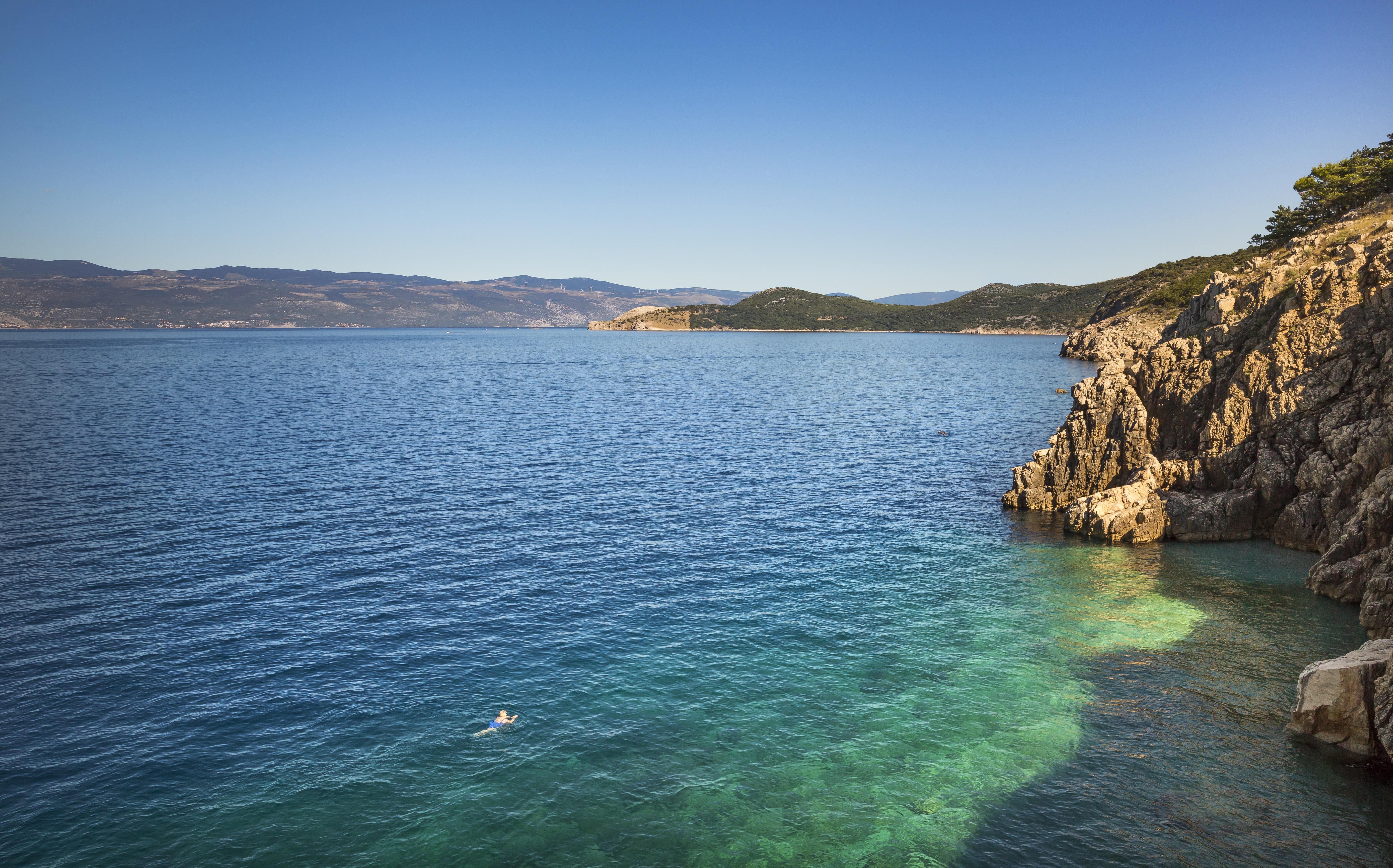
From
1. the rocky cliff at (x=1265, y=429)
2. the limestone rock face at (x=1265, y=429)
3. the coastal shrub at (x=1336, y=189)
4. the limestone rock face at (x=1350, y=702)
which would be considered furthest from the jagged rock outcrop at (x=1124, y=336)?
the limestone rock face at (x=1350, y=702)

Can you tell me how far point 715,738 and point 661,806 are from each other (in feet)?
13.5

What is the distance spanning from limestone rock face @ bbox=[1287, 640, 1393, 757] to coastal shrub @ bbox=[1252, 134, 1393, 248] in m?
85.0

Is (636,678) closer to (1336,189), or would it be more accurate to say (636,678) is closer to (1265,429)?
(1265,429)

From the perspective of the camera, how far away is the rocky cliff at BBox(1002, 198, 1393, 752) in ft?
124

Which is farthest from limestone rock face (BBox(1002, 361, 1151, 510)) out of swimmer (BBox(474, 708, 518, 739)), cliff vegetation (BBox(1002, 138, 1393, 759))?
swimmer (BBox(474, 708, 518, 739))

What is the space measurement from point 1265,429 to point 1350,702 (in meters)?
27.2

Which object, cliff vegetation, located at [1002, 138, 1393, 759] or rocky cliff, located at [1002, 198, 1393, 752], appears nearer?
cliff vegetation, located at [1002, 138, 1393, 759]

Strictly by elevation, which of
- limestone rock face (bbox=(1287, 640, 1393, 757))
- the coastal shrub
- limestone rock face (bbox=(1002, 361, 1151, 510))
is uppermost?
the coastal shrub

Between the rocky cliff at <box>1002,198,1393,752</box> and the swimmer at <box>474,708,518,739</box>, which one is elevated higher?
the rocky cliff at <box>1002,198,1393,752</box>

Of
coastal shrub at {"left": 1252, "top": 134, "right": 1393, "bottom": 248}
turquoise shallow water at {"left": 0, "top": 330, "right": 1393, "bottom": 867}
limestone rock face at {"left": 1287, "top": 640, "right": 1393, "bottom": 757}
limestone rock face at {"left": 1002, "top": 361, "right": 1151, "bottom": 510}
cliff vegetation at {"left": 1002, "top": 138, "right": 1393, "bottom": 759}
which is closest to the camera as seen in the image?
turquoise shallow water at {"left": 0, "top": 330, "right": 1393, "bottom": 867}

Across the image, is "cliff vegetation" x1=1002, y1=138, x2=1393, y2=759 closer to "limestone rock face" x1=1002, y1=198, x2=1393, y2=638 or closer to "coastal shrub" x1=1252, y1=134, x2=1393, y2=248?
"limestone rock face" x1=1002, y1=198, x2=1393, y2=638

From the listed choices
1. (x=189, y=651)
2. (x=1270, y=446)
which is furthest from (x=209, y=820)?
(x=1270, y=446)

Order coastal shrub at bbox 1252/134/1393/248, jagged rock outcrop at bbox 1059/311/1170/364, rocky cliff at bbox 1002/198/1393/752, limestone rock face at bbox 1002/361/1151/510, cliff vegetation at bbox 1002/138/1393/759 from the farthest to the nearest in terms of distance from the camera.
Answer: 1. jagged rock outcrop at bbox 1059/311/1170/364
2. coastal shrub at bbox 1252/134/1393/248
3. limestone rock face at bbox 1002/361/1151/510
4. rocky cliff at bbox 1002/198/1393/752
5. cliff vegetation at bbox 1002/138/1393/759

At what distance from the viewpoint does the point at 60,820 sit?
2138cm
